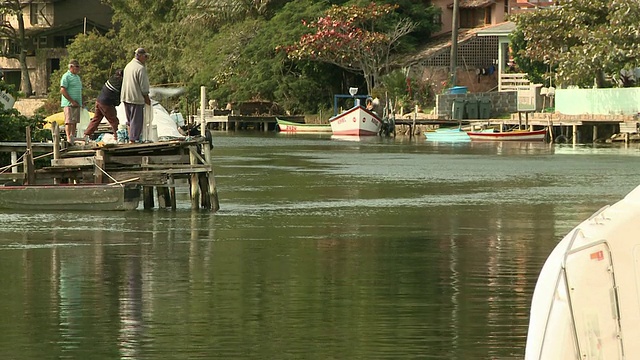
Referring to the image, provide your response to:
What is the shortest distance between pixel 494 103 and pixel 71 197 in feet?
151

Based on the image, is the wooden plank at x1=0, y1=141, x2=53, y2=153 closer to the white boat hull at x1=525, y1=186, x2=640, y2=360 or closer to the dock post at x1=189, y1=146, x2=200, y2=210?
the dock post at x1=189, y1=146, x2=200, y2=210

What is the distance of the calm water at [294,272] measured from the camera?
13156 millimetres

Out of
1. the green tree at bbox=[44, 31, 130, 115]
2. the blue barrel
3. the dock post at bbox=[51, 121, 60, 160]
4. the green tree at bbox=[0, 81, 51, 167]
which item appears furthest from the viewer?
the green tree at bbox=[44, 31, 130, 115]

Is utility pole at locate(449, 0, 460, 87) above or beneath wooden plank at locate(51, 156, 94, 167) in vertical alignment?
above

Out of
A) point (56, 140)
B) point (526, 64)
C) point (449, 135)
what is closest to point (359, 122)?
point (449, 135)

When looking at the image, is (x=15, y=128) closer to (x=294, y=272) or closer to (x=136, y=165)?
(x=136, y=165)

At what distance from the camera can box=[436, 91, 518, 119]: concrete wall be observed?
6912 centimetres

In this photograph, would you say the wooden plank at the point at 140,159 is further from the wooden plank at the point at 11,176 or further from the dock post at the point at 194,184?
the wooden plank at the point at 11,176

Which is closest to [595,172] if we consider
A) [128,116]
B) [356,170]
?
[356,170]

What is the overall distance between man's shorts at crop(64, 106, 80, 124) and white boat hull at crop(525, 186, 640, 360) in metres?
19.8

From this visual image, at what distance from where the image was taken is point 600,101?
60.4m

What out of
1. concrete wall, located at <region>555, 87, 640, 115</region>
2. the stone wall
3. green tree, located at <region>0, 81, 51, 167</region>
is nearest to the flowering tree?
concrete wall, located at <region>555, 87, 640, 115</region>

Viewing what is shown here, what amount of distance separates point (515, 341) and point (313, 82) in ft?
220

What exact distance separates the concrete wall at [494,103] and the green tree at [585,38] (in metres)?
7.81
